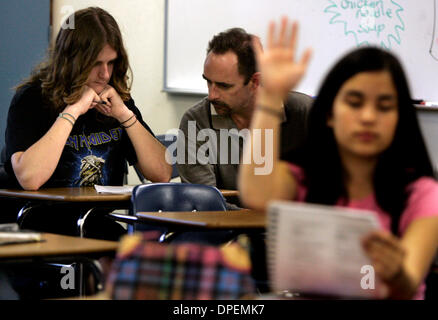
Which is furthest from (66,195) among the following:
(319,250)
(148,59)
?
(148,59)

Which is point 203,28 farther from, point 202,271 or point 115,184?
point 202,271

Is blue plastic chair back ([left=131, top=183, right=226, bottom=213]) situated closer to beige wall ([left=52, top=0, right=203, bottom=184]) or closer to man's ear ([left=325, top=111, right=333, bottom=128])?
man's ear ([left=325, top=111, right=333, bottom=128])

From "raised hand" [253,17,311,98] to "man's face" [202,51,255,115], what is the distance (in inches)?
80.5

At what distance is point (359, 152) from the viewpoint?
155 centimetres

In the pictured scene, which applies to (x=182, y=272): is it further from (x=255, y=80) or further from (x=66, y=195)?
(x=255, y=80)

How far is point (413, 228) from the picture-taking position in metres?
1.54

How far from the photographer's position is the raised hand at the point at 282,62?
143 cm

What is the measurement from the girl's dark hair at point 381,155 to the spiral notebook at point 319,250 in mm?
304

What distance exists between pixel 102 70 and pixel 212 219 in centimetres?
121

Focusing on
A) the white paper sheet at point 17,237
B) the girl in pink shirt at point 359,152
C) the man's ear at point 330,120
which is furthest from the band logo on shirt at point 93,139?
the man's ear at point 330,120

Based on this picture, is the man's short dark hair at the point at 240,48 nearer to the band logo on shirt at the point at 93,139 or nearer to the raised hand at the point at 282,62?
the band logo on shirt at the point at 93,139

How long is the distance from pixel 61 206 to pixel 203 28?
7.49 ft

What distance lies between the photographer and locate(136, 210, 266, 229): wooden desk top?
7.92 feet
